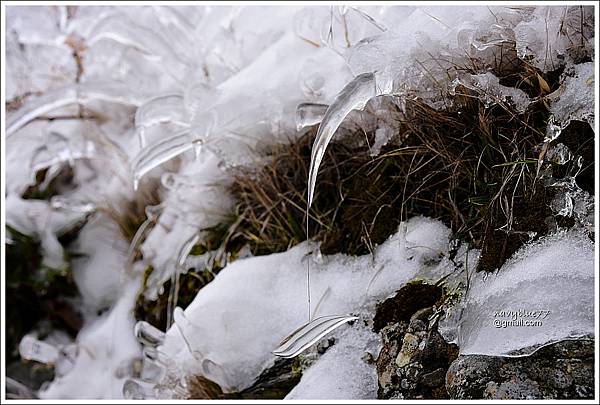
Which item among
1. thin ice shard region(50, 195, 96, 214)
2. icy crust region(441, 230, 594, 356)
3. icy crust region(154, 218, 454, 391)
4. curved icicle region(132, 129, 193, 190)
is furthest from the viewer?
thin ice shard region(50, 195, 96, 214)

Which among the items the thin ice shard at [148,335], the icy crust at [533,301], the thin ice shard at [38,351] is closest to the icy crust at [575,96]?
the icy crust at [533,301]

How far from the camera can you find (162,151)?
1.16 metres

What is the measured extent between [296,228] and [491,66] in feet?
1.63

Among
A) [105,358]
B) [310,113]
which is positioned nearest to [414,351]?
[310,113]

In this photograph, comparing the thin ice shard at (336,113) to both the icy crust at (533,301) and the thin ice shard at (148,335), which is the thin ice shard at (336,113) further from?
the thin ice shard at (148,335)

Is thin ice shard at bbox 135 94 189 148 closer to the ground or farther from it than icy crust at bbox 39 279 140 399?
farther from it

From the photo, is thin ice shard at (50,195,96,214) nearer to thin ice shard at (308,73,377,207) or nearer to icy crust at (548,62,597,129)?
thin ice shard at (308,73,377,207)

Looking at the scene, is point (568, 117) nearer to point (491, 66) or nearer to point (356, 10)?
point (491, 66)

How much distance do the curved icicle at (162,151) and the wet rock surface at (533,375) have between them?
26.6 inches

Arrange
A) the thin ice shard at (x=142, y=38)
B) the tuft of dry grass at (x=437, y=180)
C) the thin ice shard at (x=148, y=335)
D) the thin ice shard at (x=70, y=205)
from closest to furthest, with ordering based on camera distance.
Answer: the tuft of dry grass at (x=437, y=180), the thin ice shard at (x=148, y=335), the thin ice shard at (x=142, y=38), the thin ice shard at (x=70, y=205)

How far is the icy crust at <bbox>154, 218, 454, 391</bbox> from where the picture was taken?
3.26ft

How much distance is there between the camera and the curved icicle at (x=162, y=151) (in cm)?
116

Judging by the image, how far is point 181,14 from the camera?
5.77 feet

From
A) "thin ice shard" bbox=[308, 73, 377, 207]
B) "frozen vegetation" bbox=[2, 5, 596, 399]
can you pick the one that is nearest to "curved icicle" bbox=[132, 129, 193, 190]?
"frozen vegetation" bbox=[2, 5, 596, 399]
